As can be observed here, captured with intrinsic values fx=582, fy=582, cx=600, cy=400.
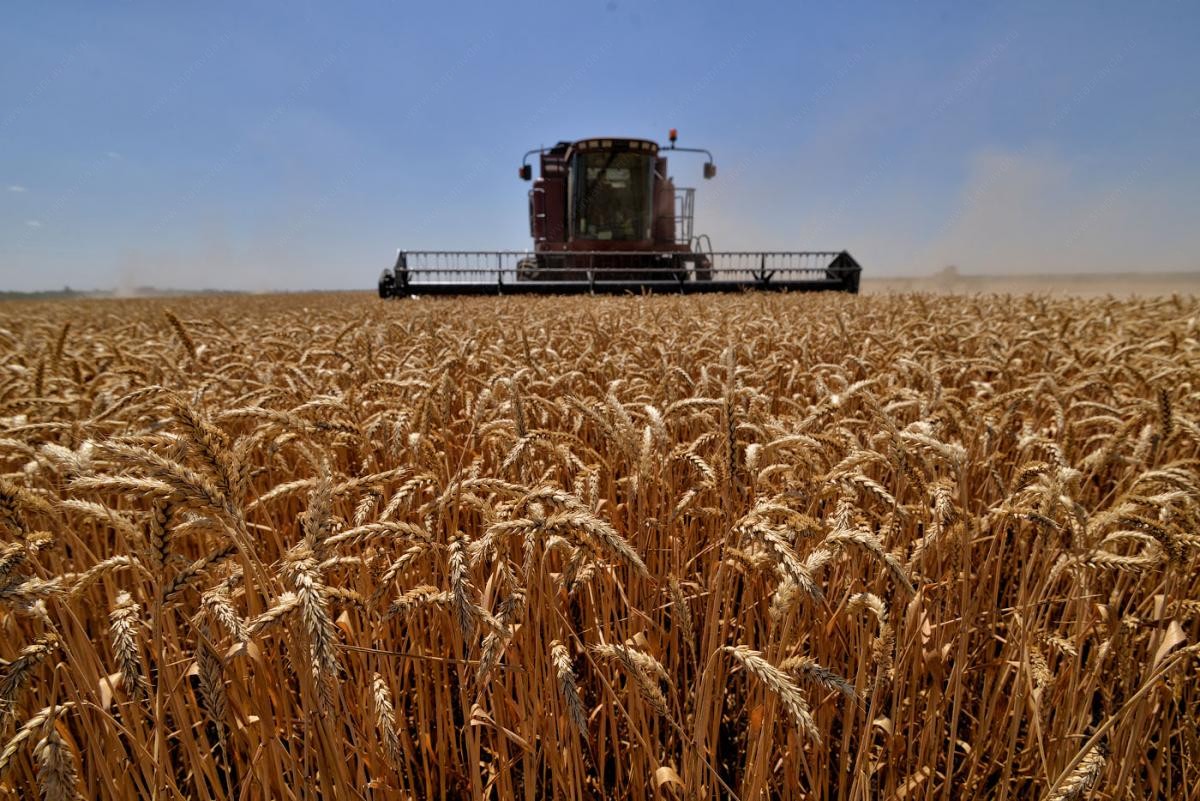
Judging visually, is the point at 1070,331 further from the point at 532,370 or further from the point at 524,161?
the point at 524,161

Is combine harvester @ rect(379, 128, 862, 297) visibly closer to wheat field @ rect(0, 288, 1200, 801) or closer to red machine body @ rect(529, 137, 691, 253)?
red machine body @ rect(529, 137, 691, 253)

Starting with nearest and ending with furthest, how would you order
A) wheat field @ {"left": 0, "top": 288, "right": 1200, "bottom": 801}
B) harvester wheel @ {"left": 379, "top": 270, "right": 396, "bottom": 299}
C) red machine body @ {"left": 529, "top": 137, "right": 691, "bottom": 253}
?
wheat field @ {"left": 0, "top": 288, "right": 1200, "bottom": 801}, harvester wheel @ {"left": 379, "top": 270, "right": 396, "bottom": 299}, red machine body @ {"left": 529, "top": 137, "right": 691, "bottom": 253}

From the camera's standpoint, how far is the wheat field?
91 centimetres

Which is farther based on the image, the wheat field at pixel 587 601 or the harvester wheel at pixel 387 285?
the harvester wheel at pixel 387 285

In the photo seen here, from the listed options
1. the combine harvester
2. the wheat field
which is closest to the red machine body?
the combine harvester

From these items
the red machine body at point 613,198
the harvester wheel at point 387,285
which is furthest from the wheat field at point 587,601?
the red machine body at point 613,198

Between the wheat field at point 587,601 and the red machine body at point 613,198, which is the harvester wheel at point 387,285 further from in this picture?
the wheat field at point 587,601

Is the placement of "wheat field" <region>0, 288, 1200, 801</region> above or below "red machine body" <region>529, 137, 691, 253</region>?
below

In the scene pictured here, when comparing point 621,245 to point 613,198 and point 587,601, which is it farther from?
point 587,601

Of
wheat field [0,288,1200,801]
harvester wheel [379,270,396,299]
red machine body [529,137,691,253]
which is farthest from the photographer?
red machine body [529,137,691,253]

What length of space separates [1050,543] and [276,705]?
1.78m

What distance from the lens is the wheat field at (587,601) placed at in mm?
914

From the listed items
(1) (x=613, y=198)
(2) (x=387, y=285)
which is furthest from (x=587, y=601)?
(1) (x=613, y=198)

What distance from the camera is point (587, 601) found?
5.74 ft
